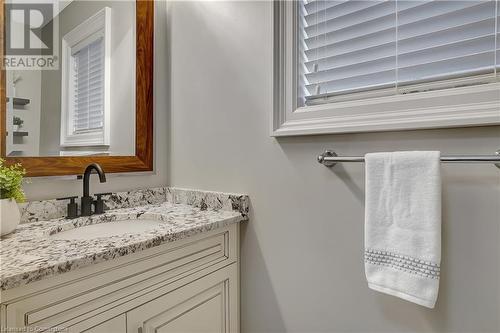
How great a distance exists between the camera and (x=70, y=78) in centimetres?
123

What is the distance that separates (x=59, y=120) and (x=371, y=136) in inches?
46.1

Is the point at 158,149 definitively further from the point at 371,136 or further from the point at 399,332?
the point at 399,332

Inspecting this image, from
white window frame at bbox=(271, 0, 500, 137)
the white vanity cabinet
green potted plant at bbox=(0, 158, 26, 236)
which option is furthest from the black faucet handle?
white window frame at bbox=(271, 0, 500, 137)

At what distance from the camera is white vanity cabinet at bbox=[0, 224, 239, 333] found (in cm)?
69

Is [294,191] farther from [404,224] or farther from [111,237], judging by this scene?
[111,237]

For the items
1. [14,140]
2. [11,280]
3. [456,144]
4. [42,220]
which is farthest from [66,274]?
[456,144]

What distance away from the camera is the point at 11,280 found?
0.62 meters

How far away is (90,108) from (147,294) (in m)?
0.84

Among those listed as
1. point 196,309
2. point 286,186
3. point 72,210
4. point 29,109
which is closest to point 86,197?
point 72,210

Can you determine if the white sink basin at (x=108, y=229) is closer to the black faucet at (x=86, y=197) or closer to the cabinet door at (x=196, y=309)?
the black faucet at (x=86, y=197)

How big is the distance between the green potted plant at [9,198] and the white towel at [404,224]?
1083 mm

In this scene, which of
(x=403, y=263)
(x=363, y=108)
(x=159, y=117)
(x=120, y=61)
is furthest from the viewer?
(x=159, y=117)

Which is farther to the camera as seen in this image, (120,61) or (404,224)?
(120,61)

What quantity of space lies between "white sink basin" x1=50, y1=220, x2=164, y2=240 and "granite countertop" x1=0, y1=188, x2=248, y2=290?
0.02 m
